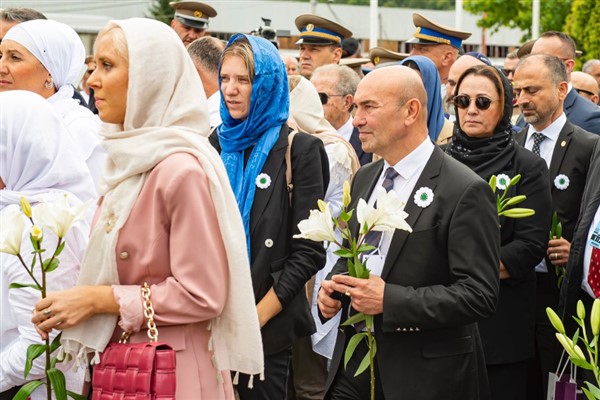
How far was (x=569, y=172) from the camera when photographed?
Answer: 6340 mm

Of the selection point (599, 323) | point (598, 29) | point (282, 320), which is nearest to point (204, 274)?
point (599, 323)

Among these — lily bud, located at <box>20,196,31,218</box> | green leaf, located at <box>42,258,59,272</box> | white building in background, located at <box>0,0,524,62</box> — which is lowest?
white building in background, located at <box>0,0,524,62</box>

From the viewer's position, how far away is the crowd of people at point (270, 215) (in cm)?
350

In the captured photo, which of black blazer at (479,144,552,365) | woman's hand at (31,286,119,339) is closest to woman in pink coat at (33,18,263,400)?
woman's hand at (31,286,119,339)

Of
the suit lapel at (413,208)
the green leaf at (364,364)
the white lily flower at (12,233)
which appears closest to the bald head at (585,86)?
the suit lapel at (413,208)

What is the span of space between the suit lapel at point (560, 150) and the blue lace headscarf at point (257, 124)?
199 cm

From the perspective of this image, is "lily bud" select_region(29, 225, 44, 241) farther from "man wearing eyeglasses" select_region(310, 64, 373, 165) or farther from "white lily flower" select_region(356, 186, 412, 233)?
"man wearing eyeglasses" select_region(310, 64, 373, 165)

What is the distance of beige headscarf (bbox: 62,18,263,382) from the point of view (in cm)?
351

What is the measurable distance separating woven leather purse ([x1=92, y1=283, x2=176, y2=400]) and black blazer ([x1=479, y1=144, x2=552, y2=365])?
2699 mm

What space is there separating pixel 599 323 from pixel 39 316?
6.09 ft

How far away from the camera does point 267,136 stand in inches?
203

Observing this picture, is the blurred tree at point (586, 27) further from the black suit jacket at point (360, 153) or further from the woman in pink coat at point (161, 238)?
the woman in pink coat at point (161, 238)

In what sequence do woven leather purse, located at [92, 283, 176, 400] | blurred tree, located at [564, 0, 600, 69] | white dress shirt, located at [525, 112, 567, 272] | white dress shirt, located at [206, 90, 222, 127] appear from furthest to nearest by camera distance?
blurred tree, located at [564, 0, 600, 69] < white dress shirt, located at [525, 112, 567, 272] < white dress shirt, located at [206, 90, 222, 127] < woven leather purse, located at [92, 283, 176, 400]

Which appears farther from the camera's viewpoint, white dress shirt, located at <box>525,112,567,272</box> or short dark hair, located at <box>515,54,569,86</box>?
short dark hair, located at <box>515,54,569,86</box>
